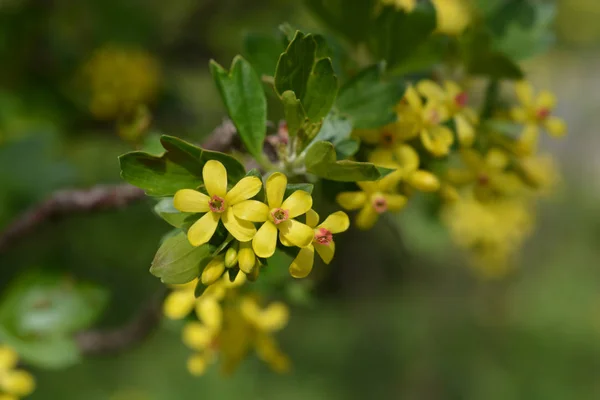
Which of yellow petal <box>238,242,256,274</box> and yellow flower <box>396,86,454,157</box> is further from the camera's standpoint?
yellow flower <box>396,86,454,157</box>

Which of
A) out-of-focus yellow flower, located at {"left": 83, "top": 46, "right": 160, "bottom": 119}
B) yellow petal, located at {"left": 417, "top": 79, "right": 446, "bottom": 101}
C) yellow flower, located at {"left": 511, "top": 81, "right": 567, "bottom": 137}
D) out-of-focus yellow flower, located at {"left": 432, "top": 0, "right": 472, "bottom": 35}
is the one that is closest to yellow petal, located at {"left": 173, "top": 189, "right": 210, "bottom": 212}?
yellow petal, located at {"left": 417, "top": 79, "right": 446, "bottom": 101}

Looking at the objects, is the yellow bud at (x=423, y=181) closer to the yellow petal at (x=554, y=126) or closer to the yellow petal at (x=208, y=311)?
the yellow petal at (x=554, y=126)

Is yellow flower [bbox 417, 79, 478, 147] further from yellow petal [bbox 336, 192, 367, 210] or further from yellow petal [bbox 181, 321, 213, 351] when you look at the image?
yellow petal [bbox 181, 321, 213, 351]

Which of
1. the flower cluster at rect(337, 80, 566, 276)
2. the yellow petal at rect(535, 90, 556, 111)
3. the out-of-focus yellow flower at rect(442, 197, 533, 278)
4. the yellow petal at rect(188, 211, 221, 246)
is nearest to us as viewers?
the yellow petal at rect(188, 211, 221, 246)

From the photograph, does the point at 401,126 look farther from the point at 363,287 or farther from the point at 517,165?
the point at 363,287

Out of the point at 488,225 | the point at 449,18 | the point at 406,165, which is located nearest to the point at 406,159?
the point at 406,165

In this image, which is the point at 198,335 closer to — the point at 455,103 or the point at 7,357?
the point at 7,357
